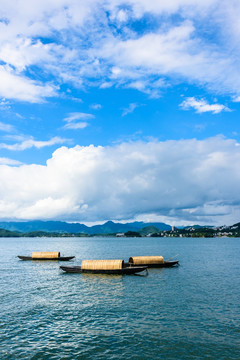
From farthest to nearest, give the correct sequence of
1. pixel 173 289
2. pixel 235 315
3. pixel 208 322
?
pixel 173 289
pixel 235 315
pixel 208 322

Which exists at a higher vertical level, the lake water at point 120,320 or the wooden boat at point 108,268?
the wooden boat at point 108,268

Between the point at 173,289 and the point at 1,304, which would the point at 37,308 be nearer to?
the point at 1,304

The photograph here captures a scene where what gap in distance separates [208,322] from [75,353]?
1533cm

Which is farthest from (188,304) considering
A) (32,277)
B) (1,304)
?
(32,277)

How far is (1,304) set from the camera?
123 ft

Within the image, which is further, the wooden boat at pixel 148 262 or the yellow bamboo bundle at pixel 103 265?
the wooden boat at pixel 148 262

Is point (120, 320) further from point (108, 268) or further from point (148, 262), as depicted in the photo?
point (148, 262)

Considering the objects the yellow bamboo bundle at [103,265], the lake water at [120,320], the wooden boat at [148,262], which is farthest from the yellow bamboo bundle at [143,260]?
the lake water at [120,320]

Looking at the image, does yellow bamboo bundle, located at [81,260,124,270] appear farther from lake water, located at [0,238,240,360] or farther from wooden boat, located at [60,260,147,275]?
lake water, located at [0,238,240,360]

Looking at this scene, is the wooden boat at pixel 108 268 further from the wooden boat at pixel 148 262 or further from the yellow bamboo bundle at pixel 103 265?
the wooden boat at pixel 148 262

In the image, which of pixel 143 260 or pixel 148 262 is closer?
pixel 143 260

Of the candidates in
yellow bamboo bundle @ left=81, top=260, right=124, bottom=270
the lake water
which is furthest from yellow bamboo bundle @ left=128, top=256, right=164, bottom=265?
the lake water

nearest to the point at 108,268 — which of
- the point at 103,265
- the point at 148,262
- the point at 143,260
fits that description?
the point at 103,265

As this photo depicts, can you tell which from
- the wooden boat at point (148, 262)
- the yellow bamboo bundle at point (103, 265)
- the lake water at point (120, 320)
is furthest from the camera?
the wooden boat at point (148, 262)
